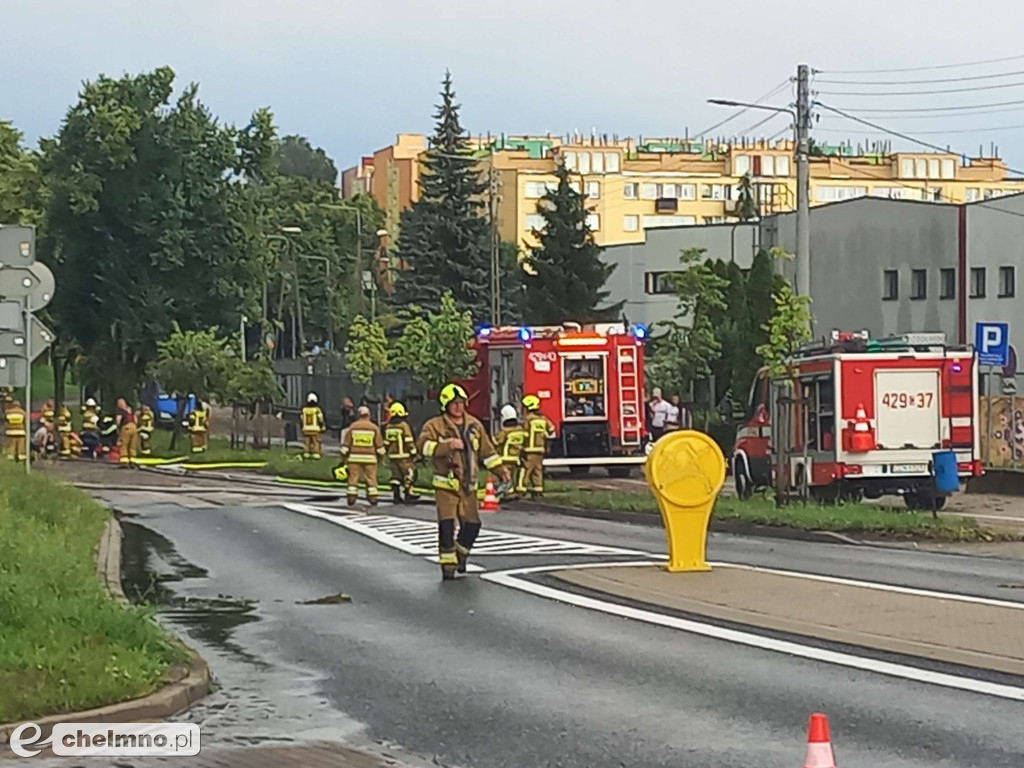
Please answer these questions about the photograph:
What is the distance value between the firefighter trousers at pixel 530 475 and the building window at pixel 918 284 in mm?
29035

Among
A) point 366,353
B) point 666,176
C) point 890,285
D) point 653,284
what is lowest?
point 366,353

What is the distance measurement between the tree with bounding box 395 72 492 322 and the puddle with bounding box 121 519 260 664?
4646 centimetres

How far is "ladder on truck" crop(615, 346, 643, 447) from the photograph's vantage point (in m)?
37.2

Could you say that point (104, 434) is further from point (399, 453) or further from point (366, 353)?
point (399, 453)

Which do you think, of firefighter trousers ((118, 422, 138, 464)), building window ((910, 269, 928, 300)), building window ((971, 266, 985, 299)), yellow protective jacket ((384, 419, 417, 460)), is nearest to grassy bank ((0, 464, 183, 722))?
yellow protective jacket ((384, 419, 417, 460))

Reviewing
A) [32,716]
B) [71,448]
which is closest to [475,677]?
[32,716]

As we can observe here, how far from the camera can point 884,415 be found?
26.2 m

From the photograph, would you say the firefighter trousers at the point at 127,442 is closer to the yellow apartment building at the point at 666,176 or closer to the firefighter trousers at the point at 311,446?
the firefighter trousers at the point at 311,446

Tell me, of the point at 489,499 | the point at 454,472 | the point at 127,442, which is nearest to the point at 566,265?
the point at 127,442

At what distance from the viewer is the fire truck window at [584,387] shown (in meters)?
37.1

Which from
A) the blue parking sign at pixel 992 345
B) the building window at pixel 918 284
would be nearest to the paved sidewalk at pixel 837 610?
the blue parking sign at pixel 992 345

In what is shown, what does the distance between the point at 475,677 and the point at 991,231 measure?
45.1 metres

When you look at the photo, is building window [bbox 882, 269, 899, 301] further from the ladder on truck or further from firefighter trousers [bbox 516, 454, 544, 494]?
firefighter trousers [bbox 516, 454, 544, 494]

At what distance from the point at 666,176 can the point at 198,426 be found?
Result: 8520cm
